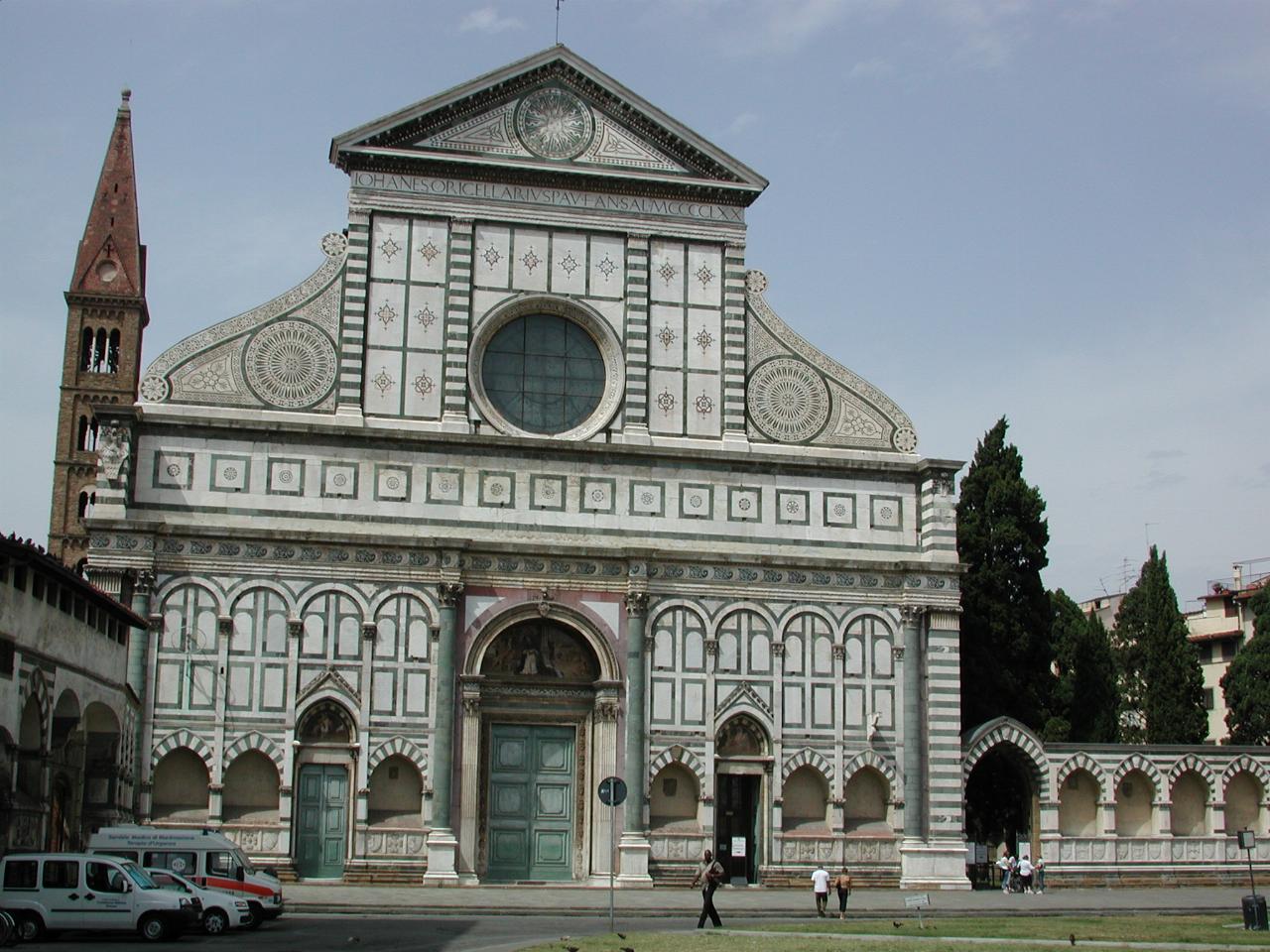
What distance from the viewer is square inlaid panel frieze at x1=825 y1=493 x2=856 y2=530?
39.9 meters

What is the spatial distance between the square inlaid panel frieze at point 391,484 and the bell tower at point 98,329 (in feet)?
108

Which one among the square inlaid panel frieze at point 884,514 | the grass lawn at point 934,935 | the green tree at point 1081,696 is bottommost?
the grass lawn at point 934,935

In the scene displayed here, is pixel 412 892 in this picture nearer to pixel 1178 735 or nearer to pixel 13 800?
pixel 13 800

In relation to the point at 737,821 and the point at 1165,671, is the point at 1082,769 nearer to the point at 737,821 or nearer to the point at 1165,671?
the point at 737,821

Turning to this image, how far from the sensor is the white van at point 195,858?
2794 centimetres

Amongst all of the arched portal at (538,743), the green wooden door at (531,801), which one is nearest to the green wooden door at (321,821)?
the arched portal at (538,743)

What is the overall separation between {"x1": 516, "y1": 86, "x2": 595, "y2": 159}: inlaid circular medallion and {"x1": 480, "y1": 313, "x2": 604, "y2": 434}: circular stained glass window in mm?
4055

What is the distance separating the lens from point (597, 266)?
40.3 metres

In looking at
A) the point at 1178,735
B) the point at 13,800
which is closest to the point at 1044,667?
the point at 1178,735

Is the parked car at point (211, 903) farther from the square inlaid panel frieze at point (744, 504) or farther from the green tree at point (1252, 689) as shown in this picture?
the green tree at point (1252, 689)

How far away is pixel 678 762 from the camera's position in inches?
1503

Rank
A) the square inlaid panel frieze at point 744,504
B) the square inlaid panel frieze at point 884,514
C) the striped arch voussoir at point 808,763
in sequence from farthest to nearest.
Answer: the square inlaid panel frieze at point 884,514
the square inlaid panel frieze at point 744,504
the striped arch voussoir at point 808,763

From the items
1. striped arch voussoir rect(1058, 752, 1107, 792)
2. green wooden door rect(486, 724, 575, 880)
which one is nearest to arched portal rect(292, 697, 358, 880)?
green wooden door rect(486, 724, 575, 880)

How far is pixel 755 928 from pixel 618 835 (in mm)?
10671
